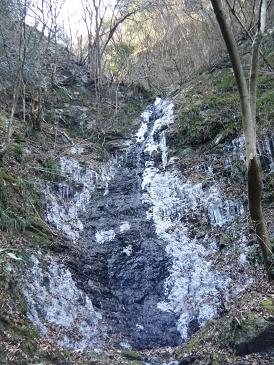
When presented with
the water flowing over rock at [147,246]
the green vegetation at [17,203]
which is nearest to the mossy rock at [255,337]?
the water flowing over rock at [147,246]

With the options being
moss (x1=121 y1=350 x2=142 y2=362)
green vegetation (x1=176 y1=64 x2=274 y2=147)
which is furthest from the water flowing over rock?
green vegetation (x1=176 y1=64 x2=274 y2=147)

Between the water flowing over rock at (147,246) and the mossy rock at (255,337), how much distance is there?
4.53 ft

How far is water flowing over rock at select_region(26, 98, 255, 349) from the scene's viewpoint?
7781 millimetres

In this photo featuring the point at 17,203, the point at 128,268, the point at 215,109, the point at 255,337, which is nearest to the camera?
the point at 255,337

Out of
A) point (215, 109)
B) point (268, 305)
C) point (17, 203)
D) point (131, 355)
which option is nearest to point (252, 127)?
A: point (268, 305)

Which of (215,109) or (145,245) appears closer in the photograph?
(145,245)

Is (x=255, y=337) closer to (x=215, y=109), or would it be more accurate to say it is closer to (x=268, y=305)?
(x=268, y=305)

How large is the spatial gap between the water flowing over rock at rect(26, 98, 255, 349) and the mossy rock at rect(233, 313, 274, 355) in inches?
54.3

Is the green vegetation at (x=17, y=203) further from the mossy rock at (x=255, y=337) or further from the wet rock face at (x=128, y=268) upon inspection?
the mossy rock at (x=255, y=337)

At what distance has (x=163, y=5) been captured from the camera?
66.1 ft

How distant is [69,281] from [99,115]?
9.06m

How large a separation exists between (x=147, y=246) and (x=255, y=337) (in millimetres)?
4180

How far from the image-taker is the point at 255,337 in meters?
6.01

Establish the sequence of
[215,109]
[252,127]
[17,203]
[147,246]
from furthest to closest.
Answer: [215,109], [147,246], [17,203], [252,127]
